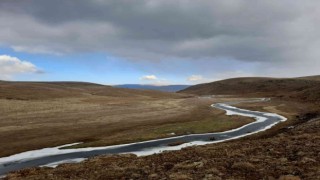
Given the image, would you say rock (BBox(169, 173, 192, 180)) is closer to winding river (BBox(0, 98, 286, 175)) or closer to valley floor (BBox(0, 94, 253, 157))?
winding river (BBox(0, 98, 286, 175))

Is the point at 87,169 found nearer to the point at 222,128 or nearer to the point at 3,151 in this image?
the point at 3,151

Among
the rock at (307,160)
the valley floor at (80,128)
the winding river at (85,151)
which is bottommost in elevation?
the winding river at (85,151)

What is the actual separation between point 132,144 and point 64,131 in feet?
50.4

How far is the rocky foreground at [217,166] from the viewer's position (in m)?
25.3

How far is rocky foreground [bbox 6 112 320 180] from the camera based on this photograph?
25.3 metres

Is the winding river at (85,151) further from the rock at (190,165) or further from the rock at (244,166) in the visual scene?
the rock at (244,166)

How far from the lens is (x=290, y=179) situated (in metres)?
23.1

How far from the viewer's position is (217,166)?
27.7 meters

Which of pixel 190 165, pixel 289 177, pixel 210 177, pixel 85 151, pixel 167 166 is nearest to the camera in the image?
pixel 289 177

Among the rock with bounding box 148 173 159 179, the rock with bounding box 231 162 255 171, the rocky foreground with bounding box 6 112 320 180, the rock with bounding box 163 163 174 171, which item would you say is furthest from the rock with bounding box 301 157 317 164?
the rock with bounding box 148 173 159 179

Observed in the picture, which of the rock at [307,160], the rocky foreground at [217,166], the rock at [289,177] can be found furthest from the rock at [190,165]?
the rock at [307,160]

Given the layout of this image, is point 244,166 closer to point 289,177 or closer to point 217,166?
point 217,166

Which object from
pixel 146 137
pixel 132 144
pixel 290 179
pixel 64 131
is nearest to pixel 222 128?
pixel 146 137

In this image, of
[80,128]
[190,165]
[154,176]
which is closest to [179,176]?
[154,176]
